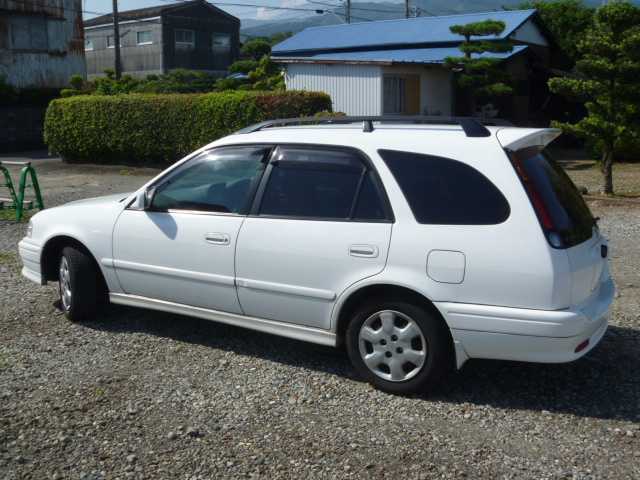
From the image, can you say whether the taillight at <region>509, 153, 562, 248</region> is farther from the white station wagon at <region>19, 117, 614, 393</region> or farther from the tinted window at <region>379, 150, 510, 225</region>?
the tinted window at <region>379, 150, 510, 225</region>

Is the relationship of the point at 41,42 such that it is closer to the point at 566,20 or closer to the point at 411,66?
the point at 411,66

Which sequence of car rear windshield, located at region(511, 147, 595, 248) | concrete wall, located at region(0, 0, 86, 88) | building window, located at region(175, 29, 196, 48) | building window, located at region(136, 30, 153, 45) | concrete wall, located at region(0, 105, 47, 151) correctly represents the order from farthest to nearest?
building window, located at region(175, 29, 196, 48) → building window, located at region(136, 30, 153, 45) → concrete wall, located at region(0, 0, 86, 88) → concrete wall, located at region(0, 105, 47, 151) → car rear windshield, located at region(511, 147, 595, 248)

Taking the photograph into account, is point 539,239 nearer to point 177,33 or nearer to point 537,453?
point 537,453

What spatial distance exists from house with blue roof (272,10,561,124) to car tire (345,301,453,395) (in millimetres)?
17271

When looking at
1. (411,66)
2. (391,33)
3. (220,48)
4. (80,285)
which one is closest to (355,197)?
(80,285)

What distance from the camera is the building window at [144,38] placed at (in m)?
50.7

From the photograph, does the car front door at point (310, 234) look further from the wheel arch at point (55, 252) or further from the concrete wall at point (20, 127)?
the concrete wall at point (20, 127)

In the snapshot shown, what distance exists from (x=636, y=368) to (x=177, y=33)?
A: 49.4m

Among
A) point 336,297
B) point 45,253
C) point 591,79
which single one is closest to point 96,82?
point 591,79

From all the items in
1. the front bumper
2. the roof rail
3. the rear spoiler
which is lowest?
the front bumper

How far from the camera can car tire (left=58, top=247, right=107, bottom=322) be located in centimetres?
610

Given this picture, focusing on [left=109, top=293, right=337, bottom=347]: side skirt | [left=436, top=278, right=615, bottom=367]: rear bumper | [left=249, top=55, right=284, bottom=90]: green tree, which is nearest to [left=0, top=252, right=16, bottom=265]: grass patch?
[left=109, top=293, right=337, bottom=347]: side skirt

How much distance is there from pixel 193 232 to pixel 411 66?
17.8 m

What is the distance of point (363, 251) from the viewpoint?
4.76 m
